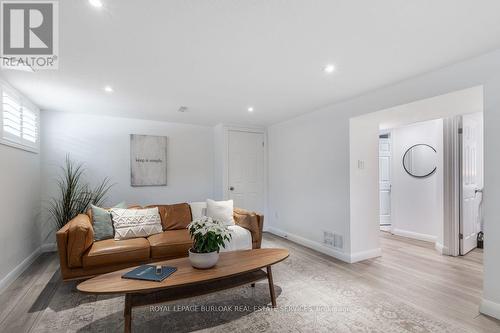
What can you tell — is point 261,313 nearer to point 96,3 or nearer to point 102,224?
point 102,224

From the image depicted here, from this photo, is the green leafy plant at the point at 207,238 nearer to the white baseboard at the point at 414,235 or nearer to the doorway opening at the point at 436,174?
the doorway opening at the point at 436,174

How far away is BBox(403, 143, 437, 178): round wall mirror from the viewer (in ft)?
14.5

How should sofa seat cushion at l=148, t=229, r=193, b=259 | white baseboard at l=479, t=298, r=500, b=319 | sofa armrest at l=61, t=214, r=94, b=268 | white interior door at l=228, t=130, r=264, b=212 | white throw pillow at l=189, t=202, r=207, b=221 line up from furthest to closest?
white interior door at l=228, t=130, r=264, b=212 < white throw pillow at l=189, t=202, r=207, b=221 < sofa seat cushion at l=148, t=229, r=193, b=259 < sofa armrest at l=61, t=214, r=94, b=268 < white baseboard at l=479, t=298, r=500, b=319

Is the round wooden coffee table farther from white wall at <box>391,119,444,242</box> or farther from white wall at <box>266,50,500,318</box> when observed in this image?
white wall at <box>391,119,444,242</box>

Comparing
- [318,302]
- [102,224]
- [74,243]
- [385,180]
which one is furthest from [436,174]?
[74,243]

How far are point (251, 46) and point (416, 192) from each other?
438 centimetres

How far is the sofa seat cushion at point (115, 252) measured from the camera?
253 cm

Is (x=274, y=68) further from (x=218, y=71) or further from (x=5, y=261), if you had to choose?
(x=5, y=261)

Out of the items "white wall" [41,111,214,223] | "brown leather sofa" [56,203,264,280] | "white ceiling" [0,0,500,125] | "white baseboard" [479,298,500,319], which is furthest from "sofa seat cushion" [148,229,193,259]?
"white baseboard" [479,298,500,319]

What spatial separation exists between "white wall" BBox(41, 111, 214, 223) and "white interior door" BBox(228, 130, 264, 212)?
505 mm

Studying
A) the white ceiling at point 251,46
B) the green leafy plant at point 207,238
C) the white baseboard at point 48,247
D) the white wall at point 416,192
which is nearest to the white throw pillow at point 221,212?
the green leafy plant at point 207,238

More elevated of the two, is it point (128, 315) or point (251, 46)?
point (251, 46)

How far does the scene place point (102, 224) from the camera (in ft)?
9.83

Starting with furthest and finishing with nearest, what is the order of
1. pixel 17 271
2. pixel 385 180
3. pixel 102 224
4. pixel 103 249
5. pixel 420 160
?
pixel 385 180 → pixel 420 160 → pixel 102 224 → pixel 17 271 → pixel 103 249
